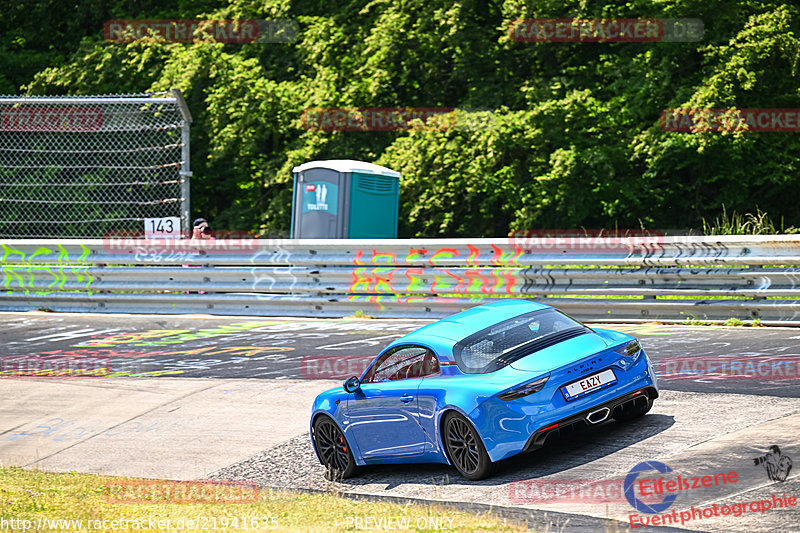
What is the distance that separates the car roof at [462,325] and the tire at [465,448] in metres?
0.56

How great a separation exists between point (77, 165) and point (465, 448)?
13.0 metres

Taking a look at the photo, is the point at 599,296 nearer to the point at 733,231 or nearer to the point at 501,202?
the point at 733,231

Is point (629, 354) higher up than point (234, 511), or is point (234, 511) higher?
point (629, 354)

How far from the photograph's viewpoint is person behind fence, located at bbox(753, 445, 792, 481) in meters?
6.56

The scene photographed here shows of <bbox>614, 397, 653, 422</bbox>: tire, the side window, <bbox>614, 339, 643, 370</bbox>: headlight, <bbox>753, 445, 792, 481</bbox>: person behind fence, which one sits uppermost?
<bbox>614, 339, 643, 370</bbox>: headlight

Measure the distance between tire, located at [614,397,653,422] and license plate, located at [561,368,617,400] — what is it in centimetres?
57

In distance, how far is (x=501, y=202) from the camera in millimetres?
23391

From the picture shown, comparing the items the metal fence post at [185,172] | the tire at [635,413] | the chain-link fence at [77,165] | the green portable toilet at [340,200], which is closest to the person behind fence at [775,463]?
the tire at [635,413]

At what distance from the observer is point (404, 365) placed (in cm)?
830

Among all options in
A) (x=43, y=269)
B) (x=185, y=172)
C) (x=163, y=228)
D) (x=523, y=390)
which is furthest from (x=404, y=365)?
(x=43, y=269)

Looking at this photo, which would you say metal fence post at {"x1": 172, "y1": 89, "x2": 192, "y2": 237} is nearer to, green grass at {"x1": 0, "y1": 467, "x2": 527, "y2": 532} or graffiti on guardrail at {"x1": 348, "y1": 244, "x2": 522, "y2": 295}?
graffiti on guardrail at {"x1": 348, "y1": 244, "x2": 522, "y2": 295}

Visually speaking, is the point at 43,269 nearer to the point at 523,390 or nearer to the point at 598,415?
the point at 523,390

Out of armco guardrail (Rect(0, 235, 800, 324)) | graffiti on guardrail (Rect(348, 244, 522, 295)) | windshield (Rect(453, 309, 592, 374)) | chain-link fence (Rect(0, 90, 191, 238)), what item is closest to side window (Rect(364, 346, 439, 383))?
windshield (Rect(453, 309, 592, 374))

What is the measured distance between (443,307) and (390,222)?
4.30 m
